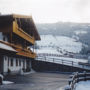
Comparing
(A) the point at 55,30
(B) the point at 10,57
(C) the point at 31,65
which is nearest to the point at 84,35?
(A) the point at 55,30

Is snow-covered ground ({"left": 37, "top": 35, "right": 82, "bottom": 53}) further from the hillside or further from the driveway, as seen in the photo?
the driveway

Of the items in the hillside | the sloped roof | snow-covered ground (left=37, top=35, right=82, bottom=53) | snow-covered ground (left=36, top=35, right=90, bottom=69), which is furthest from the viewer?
the hillside

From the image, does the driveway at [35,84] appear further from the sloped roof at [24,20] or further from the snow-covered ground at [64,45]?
the snow-covered ground at [64,45]

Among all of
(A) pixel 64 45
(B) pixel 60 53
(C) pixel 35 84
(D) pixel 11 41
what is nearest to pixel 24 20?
(D) pixel 11 41

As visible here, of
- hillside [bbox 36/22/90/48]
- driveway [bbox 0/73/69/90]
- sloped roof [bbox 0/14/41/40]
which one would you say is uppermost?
hillside [bbox 36/22/90/48]

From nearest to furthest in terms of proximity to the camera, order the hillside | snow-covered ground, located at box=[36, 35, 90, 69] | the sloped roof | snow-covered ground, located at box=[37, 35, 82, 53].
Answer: the sloped roof, snow-covered ground, located at box=[36, 35, 90, 69], snow-covered ground, located at box=[37, 35, 82, 53], the hillside

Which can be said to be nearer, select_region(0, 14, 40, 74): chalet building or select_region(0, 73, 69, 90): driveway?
select_region(0, 73, 69, 90): driveway

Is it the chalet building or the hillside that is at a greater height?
the hillside

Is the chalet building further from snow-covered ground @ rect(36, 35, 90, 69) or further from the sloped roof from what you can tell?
snow-covered ground @ rect(36, 35, 90, 69)

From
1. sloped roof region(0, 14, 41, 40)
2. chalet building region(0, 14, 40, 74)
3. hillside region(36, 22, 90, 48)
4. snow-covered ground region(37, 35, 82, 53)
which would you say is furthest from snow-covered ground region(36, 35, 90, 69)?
hillside region(36, 22, 90, 48)

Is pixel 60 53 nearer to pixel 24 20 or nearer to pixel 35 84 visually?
pixel 24 20

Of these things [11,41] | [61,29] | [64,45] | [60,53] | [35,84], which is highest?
[61,29]

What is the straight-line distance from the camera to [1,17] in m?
25.5

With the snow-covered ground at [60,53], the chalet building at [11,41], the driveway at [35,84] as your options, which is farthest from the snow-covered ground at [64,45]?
the driveway at [35,84]
